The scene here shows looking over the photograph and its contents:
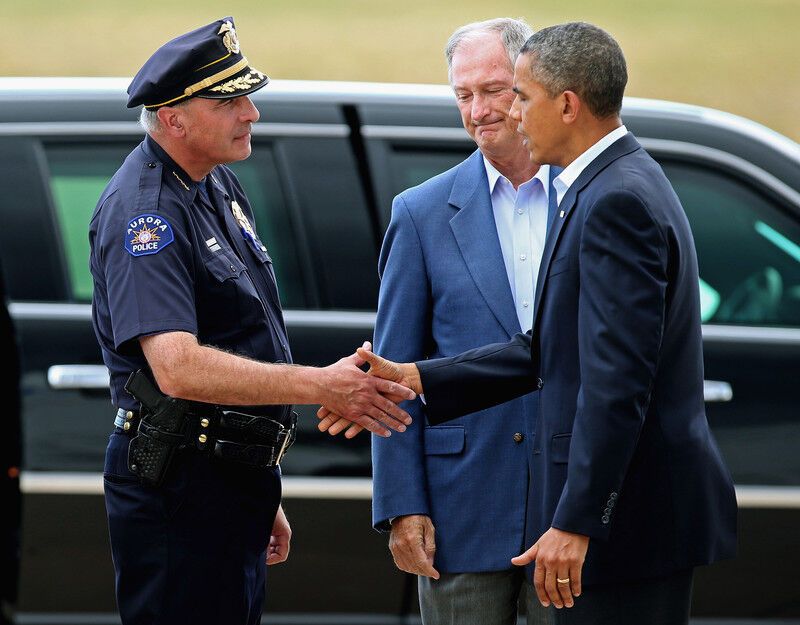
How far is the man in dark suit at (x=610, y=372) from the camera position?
2.31m

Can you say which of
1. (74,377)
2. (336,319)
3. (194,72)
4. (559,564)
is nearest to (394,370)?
(559,564)

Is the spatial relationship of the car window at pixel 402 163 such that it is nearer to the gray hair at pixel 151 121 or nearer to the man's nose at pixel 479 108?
the man's nose at pixel 479 108

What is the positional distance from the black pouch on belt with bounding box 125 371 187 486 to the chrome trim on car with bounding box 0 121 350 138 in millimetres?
1234

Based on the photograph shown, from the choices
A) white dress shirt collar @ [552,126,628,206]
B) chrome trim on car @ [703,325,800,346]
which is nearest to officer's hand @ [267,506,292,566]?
white dress shirt collar @ [552,126,628,206]

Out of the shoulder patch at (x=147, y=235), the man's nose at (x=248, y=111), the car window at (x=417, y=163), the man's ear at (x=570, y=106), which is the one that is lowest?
the car window at (x=417, y=163)

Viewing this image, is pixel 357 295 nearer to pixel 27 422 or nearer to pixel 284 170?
pixel 284 170

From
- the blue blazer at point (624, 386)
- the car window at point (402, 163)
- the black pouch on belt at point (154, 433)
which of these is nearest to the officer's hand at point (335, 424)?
the black pouch on belt at point (154, 433)

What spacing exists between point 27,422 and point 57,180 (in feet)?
2.29

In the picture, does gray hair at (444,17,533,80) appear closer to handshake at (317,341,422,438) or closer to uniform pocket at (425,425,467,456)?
handshake at (317,341,422,438)

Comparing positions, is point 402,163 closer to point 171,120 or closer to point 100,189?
point 100,189

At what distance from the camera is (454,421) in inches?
114

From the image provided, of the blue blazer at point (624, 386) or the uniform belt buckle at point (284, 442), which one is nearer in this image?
the blue blazer at point (624, 386)

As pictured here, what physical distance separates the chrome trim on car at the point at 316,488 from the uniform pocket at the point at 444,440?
785 millimetres

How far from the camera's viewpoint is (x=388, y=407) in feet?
9.41
